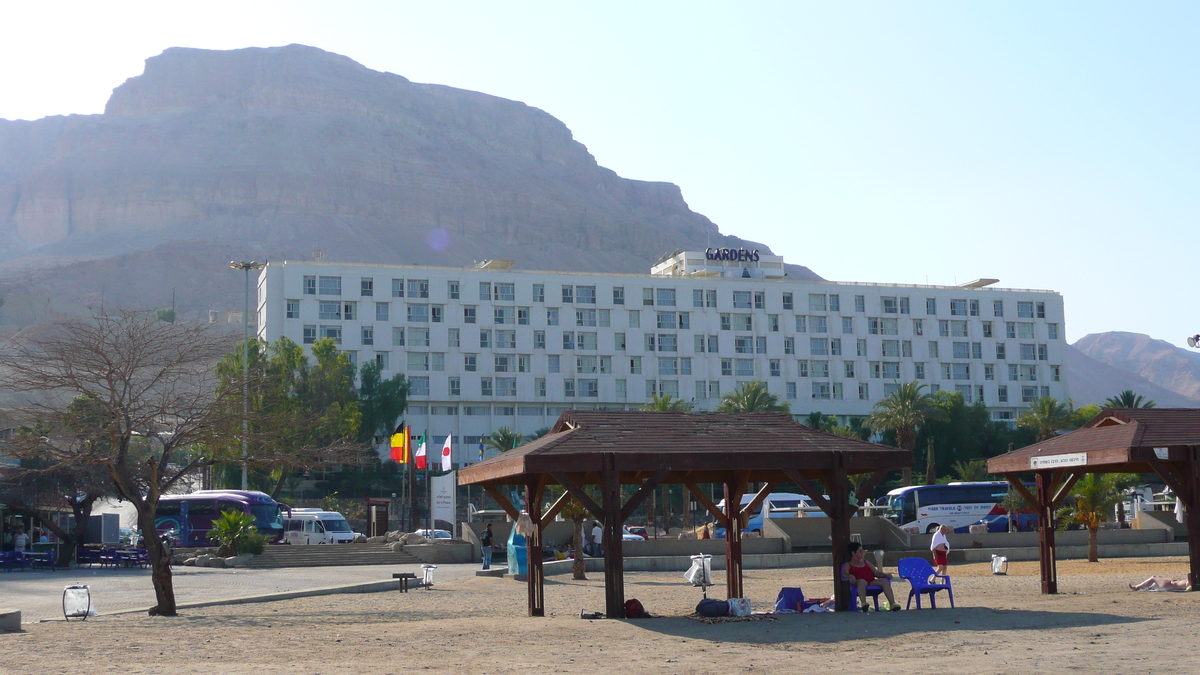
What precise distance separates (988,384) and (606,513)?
337ft

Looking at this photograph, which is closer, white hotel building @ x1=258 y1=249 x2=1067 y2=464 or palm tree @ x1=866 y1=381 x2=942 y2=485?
palm tree @ x1=866 y1=381 x2=942 y2=485

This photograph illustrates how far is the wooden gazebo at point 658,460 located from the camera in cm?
1720

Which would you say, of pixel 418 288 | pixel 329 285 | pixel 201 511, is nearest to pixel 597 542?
pixel 201 511

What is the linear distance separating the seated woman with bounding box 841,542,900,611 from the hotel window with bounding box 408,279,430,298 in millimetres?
85324

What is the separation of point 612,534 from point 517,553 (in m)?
11.5

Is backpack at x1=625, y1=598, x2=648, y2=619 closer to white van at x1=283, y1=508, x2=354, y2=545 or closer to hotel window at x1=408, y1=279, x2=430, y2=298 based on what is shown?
white van at x1=283, y1=508, x2=354, y2=545

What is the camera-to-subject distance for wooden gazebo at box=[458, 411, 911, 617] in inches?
677

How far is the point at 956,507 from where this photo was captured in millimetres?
51125

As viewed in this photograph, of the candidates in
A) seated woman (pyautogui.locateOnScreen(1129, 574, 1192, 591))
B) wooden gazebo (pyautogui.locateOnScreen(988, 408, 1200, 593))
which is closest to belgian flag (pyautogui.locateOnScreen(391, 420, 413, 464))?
wooden gazebo (pyautogui.locateOnScreen(988, 408, 1200, 593))

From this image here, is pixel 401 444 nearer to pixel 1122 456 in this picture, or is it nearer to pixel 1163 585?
pixel 1163 585

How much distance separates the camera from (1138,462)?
2003 cm

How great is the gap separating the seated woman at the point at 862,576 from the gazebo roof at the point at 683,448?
1382 millimetres

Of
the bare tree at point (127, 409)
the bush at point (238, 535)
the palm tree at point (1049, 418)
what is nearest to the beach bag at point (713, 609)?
the bare tree at point (127, 409)

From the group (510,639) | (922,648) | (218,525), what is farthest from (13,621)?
(218,525)
